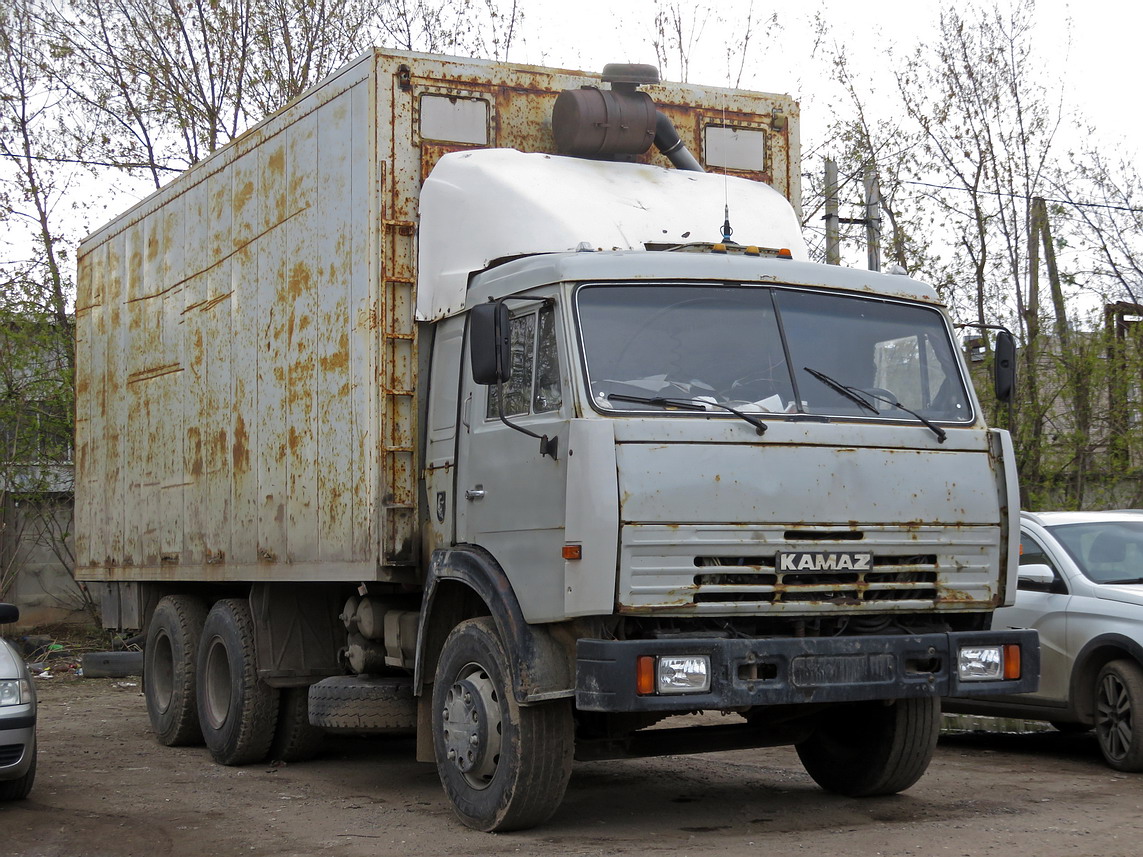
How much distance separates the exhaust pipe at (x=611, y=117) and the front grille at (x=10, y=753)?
436 centimetres

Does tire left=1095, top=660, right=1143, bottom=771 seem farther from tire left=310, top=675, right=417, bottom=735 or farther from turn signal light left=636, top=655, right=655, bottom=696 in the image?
tire left=310, top=675, right=417, bottom=735

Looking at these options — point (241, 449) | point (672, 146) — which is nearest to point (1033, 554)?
point (672, 146)

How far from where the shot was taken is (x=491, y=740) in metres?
6.79

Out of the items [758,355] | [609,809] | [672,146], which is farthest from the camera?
[672,146]

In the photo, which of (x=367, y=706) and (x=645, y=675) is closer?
(x=645, y=675)

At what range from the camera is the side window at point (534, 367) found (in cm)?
652

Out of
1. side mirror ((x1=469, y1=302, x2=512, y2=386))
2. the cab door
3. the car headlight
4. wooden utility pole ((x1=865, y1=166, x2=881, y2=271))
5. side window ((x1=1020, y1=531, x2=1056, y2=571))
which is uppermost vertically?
wooden utility pole ((x1=865, y1=166, x2=881, y2=271))

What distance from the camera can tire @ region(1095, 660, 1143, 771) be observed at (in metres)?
8.49

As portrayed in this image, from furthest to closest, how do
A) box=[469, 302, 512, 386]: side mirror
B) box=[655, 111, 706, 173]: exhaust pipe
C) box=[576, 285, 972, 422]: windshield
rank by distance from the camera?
box=[655, 111, 706, 173]: exhaust pipe
box=[576, 285, 972, 422]: windshield
box=[469, 302, 512, 386]: side mirror

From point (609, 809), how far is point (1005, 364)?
308cm

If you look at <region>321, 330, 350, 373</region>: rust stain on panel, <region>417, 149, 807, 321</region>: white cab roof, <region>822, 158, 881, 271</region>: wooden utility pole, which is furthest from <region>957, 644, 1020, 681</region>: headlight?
<region>822, 158, 881, 271</region>: wooden utility pole

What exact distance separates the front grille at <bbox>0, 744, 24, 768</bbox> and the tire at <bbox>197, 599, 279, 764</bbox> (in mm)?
1978

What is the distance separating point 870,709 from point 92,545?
7340 mm

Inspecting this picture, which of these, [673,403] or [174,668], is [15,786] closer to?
[174,668]
